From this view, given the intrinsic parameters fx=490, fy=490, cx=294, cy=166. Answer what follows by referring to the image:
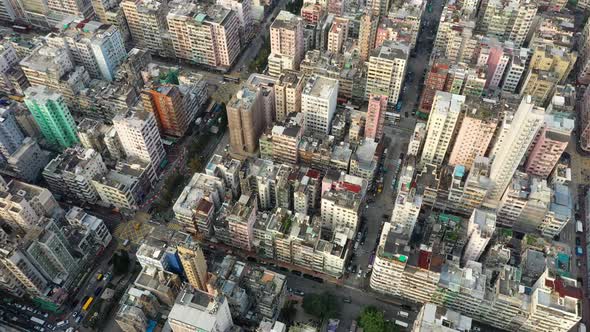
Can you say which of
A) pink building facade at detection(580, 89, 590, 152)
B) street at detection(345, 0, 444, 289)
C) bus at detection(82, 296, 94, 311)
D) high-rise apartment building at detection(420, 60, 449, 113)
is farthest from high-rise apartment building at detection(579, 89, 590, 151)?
bus at detection(82, 296, 94, 311)

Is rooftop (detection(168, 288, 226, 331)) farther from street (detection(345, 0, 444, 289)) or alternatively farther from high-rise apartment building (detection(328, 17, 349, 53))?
high-rise apartment building (detection(328, 17, 349, 53))

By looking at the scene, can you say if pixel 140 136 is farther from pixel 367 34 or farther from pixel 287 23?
pixel 367 34

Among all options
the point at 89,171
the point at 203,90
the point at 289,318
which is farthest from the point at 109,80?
the point at 289,318

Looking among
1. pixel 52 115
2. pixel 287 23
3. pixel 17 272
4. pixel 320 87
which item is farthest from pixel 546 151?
pixel 52 115

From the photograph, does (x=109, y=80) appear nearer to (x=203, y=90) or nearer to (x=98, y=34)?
(x=98, y=34)

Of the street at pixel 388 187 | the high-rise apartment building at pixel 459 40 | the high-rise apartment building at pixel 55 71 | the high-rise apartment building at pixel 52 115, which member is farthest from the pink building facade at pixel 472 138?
the high-rise apartment building at pixel 55 71

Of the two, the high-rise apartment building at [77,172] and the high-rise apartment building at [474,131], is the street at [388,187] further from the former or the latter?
the high-rise apartment building at [77,172]
